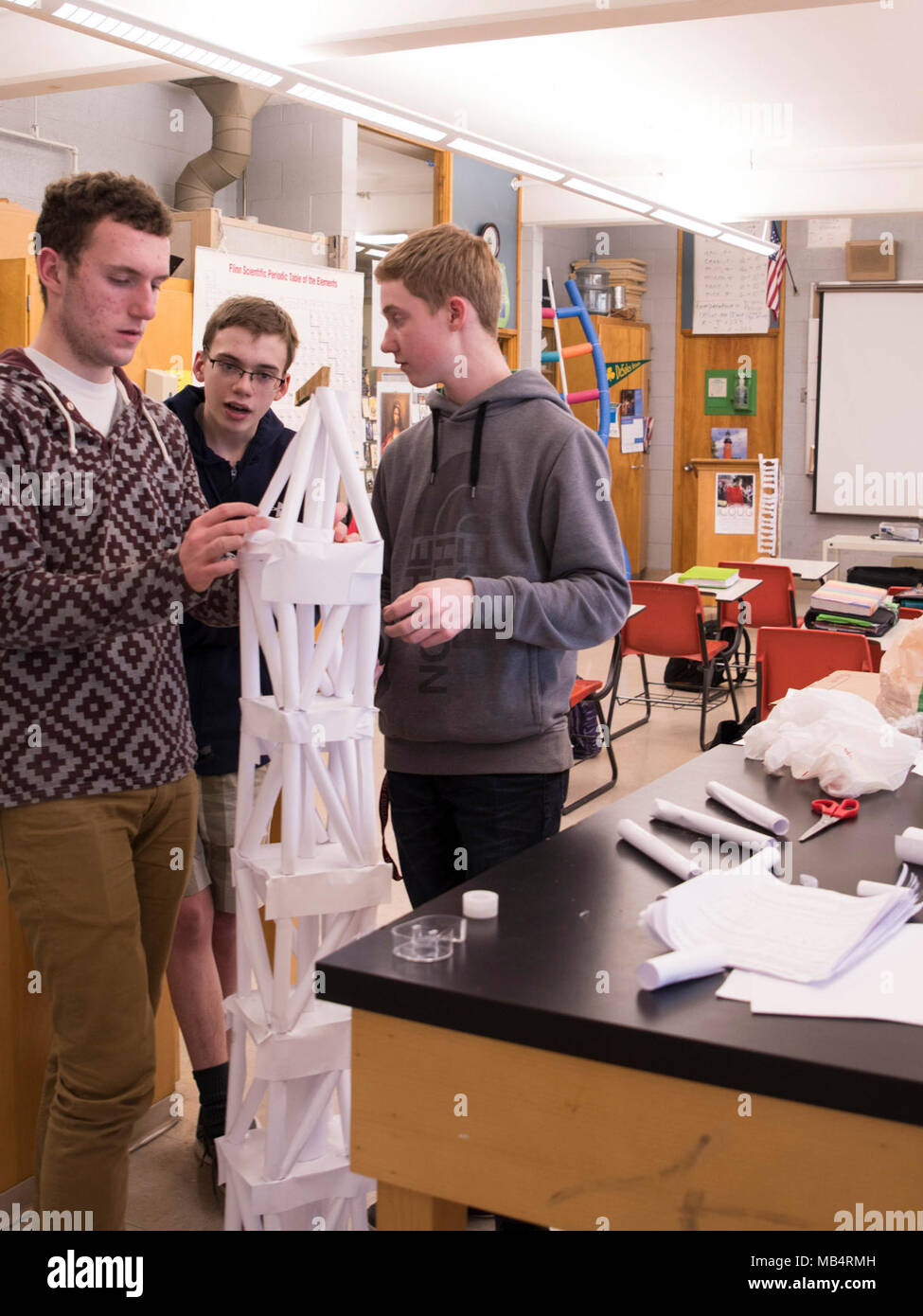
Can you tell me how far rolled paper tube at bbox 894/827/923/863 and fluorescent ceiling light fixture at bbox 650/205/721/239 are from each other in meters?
6.71

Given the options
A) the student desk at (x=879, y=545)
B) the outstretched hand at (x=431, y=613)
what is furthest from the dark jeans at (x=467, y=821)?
the student desk at (x=879, y=545)

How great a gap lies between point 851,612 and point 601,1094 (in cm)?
441

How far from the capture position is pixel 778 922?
1.45 metres

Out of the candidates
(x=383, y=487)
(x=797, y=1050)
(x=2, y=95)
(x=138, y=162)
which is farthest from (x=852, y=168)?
(x=797, y=1050)

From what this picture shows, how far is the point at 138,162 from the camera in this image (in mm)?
7008

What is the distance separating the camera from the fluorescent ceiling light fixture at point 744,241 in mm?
8820

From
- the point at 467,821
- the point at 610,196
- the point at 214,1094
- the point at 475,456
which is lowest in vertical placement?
the point at 214,1094

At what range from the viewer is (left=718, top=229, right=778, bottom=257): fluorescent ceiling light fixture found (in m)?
8.82

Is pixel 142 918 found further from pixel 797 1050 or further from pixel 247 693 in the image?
pixel 797 1050

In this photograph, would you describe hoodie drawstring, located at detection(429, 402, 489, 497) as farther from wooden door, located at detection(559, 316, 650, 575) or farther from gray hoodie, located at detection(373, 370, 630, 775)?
wooden door, located at detection(559, 316, 650, 575)

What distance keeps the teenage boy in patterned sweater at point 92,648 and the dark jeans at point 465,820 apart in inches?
16.1

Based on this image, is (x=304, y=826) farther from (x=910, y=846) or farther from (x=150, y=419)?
(x=910, y=846)

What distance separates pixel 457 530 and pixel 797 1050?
3.69 feet

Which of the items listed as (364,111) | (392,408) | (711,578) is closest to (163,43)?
(364,111)
